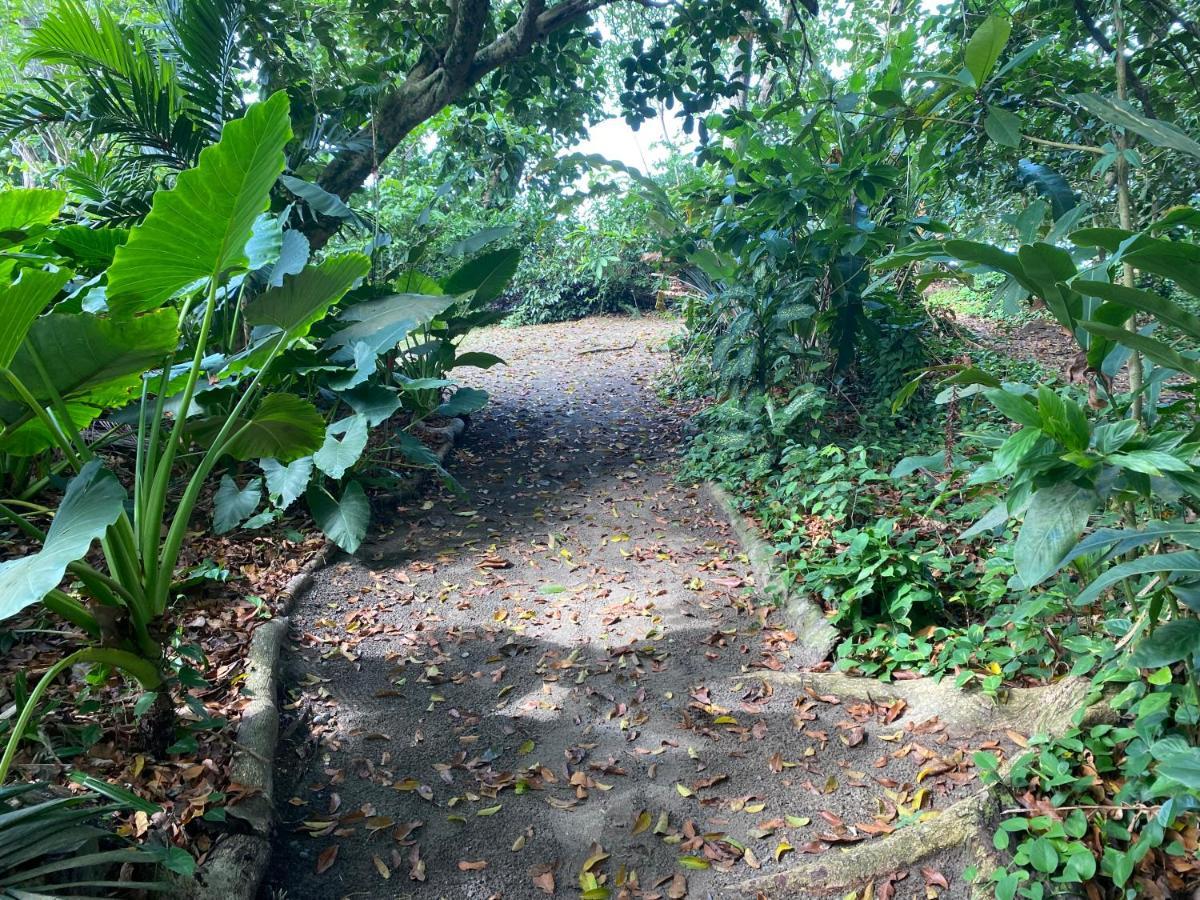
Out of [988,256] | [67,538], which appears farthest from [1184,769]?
[67,538]

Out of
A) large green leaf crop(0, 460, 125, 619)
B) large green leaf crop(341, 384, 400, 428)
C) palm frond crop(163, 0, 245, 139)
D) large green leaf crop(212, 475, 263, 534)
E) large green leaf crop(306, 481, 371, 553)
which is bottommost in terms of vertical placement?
large green leaf crop(306, 481, 371, 553)

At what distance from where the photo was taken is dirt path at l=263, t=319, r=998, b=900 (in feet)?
6.75

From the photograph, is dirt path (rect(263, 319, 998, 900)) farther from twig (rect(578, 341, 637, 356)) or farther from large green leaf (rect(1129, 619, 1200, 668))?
twig (rect(578, 341, 637, 356))

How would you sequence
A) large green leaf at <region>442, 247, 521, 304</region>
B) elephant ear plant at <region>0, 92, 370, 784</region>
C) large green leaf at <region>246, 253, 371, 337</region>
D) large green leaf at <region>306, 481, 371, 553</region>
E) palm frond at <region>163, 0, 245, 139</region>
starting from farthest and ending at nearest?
1. large green leaf at <region>442, 247, 521, 304</region>
2. palm frond at <region>163, 0, 245, 139</region>
3. large green leaf at <region>306, 481, 371, 553</region>
4. large green leaf at <region>246, 253, 371, 337</region>
5. elephant ear plant at <region>0, 92, 370, 784</region>

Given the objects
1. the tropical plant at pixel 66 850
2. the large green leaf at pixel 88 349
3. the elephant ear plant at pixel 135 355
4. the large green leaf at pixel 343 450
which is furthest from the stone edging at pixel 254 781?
the large green leaf at pixel 88 349

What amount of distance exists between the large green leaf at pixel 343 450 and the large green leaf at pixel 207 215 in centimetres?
117

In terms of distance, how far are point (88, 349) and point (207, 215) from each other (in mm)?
468

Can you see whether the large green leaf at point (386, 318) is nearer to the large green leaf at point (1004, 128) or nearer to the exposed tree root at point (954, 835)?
the large green leaf at point (1004, 128)

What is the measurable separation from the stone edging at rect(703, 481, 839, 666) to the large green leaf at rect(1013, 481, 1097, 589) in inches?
67.4

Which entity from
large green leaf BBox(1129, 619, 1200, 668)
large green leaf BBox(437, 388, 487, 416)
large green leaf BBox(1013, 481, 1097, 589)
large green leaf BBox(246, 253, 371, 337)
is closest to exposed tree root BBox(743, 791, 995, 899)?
large green leaf BBox(1129, 619, 1200, 668)

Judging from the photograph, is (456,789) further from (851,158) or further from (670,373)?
(670,373)

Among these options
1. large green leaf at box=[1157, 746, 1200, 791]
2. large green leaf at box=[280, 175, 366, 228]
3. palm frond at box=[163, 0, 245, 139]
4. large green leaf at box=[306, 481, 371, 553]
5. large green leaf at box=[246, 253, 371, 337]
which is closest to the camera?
large green leaf at box=[1157, 746, 1200, 791]

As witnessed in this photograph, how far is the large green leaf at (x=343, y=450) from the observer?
3.16 meters

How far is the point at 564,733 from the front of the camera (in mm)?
2619
